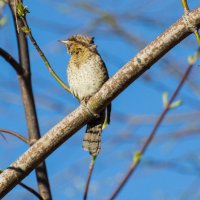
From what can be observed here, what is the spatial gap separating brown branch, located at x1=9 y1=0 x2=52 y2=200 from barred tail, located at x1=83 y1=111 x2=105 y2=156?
346 millimetres

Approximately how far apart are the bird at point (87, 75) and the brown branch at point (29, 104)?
315 millimetres

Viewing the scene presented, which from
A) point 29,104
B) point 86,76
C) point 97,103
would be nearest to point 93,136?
point 86,76

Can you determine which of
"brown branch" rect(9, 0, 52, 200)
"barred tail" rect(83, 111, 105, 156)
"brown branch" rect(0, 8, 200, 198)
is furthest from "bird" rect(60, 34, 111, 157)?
"brown branch" rect(0, 8, 200, 198)

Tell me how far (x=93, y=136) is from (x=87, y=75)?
38cm

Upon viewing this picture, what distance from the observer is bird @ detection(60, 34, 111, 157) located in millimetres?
3080

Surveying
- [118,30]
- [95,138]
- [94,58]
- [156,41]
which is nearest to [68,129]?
[156,41]

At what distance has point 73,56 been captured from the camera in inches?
137

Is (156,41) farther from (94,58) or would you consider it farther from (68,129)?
(94,58)

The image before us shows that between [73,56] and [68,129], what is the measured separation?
149 cm

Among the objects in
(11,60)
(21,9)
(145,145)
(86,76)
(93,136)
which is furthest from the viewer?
(86,76)

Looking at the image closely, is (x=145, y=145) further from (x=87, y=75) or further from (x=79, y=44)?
(x=79, y=44)

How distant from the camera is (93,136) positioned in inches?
122

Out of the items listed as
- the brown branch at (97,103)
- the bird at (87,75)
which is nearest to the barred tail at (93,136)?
the bird at (87,75)

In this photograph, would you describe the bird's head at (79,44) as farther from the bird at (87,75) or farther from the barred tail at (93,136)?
the barred tail at (93,136)
